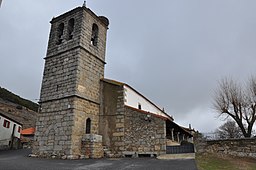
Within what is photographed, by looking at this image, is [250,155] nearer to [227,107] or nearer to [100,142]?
[227,107]

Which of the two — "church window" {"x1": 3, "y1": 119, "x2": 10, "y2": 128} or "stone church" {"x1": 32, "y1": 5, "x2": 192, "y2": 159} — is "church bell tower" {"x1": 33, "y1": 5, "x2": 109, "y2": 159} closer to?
"stone church" {"x1": 32, "y1": 5, "x2": 192, "y2": 159}

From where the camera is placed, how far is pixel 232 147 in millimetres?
12609

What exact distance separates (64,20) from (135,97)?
8.00 meters

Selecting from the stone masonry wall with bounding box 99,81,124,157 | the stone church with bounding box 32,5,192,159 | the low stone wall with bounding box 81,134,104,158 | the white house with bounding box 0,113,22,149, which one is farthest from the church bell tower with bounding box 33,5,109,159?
the white house with bounding box 0,113,22,149

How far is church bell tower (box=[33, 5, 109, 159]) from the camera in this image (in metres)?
13.0

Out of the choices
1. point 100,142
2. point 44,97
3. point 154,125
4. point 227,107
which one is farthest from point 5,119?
point 227,107

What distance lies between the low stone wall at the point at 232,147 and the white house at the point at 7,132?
20807 millimetres

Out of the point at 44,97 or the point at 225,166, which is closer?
the point at 225,166

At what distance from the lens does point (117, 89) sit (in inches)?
593

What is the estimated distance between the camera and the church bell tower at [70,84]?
13.0 m

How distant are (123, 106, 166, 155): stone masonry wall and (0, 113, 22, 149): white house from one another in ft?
54.7

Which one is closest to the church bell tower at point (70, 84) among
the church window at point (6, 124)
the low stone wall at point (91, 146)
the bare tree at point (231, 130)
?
the low stone wall at point (91, 146)

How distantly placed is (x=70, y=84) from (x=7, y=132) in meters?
16.2

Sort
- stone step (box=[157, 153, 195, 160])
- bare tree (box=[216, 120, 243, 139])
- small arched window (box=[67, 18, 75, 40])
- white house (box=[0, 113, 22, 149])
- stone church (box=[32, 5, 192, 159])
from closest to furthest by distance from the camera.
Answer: stone step (box=[157, 153, 195, 160])
stone church (box=[32, 5, 192, 159])
small arched window (box=[67, 18, 75, 40])
white house (box=[0, 113, 22, 149])
bare tree (box=[216, 120, 243, 139])
